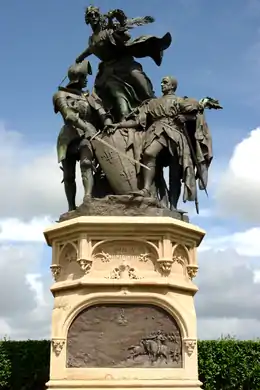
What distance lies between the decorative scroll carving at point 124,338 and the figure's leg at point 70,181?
90.2 inches

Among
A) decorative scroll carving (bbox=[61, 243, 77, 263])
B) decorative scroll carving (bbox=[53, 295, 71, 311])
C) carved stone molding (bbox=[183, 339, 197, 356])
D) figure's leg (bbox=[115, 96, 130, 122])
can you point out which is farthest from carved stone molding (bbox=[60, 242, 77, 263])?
figure's leg (bbox=[115, 96, 130, 122])

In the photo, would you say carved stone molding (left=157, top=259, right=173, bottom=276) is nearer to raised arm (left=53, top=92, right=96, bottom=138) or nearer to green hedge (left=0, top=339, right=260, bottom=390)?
raised arm (left=53, top=92, right=96, bottom=138)

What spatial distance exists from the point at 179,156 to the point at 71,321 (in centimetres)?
307

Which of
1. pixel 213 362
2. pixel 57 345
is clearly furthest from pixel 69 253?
pixel 213 362

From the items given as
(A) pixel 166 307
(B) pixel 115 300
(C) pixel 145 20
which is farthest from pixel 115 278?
(C) pixel 145 20

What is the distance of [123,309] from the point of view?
8430mm

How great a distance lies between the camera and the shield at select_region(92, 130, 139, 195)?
9336mm

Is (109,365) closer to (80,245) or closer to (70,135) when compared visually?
(80,245)

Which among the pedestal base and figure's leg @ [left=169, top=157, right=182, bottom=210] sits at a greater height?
figure's leg @ [left=169, top=157, right=182, bottom=210]

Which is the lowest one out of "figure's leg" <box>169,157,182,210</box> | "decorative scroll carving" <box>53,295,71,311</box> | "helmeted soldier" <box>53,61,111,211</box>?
"decorative scroll carving" <box>53,295,71,311</box>

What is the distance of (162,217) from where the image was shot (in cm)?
870

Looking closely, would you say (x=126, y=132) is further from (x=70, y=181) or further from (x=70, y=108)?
(x=70, y=181)

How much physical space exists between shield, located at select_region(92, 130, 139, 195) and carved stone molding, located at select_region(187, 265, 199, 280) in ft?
4.83

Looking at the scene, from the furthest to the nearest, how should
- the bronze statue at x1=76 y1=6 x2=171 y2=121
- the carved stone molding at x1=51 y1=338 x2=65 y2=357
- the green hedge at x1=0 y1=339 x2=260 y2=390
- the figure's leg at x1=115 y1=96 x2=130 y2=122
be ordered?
the green hedge at x1=0 y1=339 x2=260 y2=390 < the bronze statue at x1=76 y1=6 x2=171 y2=121 < the figure's leg at x1=115 y1=96 x2=130 y2=122 < the carved stone molding at x1=51 y1=338 x2=65 y2=357
